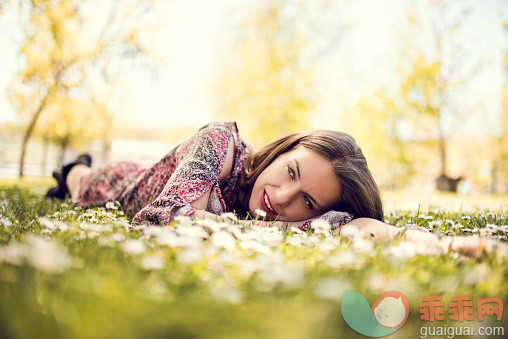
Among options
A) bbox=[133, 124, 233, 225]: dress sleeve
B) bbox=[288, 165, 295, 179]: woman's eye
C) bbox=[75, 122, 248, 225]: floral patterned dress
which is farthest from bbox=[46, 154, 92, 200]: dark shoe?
bbox=[288, 165, 295, 179]: woman's eye

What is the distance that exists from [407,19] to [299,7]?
6356mm

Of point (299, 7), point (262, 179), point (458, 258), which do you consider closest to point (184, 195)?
point (262, 179)

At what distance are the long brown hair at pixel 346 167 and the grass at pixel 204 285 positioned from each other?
3.86 ft

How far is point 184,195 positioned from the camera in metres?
2.28

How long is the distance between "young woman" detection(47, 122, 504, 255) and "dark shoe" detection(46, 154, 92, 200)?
187cm

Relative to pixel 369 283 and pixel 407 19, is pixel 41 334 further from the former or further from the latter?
pixel 407 19

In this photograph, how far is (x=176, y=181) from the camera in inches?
94.7

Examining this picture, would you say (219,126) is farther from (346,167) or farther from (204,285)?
(204,285)

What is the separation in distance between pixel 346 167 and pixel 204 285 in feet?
6.36

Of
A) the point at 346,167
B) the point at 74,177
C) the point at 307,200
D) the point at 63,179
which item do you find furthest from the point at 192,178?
the point at 63,179

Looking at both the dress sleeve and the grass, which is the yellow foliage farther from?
the grass

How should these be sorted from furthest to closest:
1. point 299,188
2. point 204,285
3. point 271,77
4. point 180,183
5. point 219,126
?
point 271,77, point 219,126, point 299,188, point 180,183, point 204,285

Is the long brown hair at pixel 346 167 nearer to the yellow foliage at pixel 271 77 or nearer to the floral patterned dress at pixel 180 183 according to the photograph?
the floral patterned dress at pixel 180 183

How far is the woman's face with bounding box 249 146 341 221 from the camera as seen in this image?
2.59 metres
